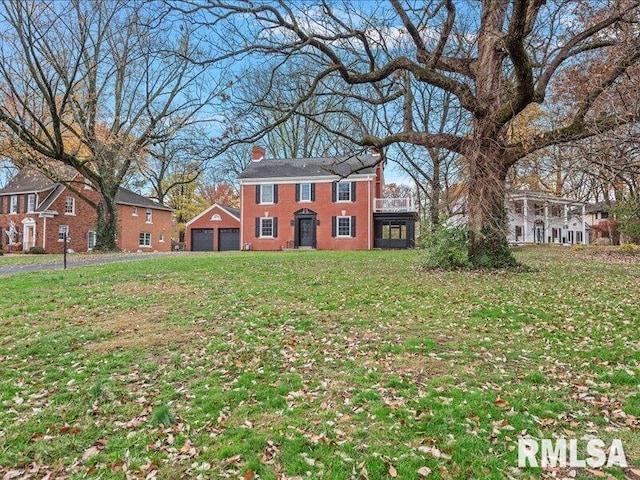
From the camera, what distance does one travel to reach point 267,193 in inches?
1267

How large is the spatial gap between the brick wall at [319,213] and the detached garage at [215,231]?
2740 millimetres

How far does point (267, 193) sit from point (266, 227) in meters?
2.58

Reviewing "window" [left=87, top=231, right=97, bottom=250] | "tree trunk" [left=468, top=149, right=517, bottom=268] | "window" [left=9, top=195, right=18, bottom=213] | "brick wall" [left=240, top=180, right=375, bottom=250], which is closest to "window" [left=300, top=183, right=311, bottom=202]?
"brick wall" [left=240, top=180, right=375, bottom=250]

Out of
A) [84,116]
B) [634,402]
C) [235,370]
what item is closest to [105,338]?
[235,370]

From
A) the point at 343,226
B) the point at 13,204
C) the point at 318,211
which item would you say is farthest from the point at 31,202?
the point at 343,226

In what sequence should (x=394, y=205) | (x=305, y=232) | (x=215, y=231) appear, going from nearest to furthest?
(x=394, y=205) → (x=305, y=232) → (x=215, y=231)

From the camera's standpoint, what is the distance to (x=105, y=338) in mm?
5965

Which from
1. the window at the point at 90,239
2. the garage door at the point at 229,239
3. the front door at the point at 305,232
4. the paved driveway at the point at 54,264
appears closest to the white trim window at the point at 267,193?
the front door at the point at 305,232

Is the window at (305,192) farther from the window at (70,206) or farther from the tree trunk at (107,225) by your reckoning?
the window at (70,206)

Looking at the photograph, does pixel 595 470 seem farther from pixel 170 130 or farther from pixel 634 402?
pixel 170 130

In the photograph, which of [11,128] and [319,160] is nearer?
[11,128]

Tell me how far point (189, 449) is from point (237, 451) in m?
0.39

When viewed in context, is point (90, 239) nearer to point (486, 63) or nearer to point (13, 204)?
point (13, 204)

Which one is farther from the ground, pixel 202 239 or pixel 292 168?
pixel 292 168
